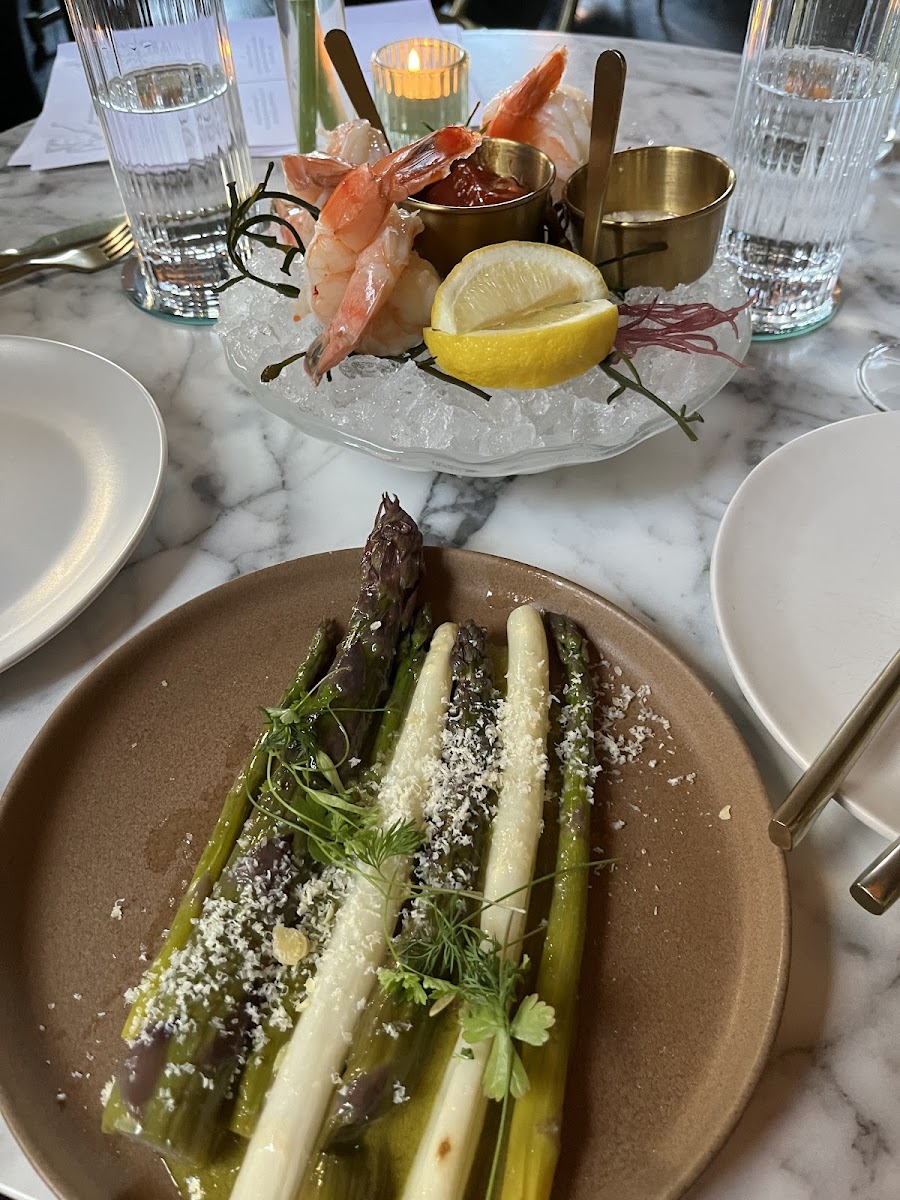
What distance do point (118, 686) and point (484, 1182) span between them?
0.68 metres

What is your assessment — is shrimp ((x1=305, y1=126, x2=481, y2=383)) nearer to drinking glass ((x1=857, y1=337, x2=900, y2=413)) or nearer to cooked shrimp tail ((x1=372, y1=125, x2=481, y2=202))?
cooked shrimp tail ((x1=372, y1=125, x2=481, y2=202))

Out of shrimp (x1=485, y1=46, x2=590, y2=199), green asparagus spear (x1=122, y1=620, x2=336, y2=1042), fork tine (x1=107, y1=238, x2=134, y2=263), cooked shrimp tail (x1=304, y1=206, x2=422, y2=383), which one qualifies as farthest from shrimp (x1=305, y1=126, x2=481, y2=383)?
fork tine (x1=107, y1=238, x2=134, y2=263)

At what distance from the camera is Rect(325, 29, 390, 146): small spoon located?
4.79 feet

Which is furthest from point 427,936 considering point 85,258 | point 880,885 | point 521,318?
point 85,258

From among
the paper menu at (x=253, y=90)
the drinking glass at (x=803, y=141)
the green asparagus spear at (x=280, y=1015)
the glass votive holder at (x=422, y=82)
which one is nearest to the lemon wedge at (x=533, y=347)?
the green asparagus spear at (x=280, y=1015)

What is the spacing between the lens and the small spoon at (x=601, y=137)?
124 centimetres

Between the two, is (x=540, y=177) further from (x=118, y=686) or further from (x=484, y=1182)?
(x=484, y=1182)

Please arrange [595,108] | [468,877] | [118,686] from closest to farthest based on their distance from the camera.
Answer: [468,877] < [118,686] < [595,108]

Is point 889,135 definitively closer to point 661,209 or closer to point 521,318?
point 661,209

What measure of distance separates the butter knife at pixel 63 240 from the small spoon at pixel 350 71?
706mm

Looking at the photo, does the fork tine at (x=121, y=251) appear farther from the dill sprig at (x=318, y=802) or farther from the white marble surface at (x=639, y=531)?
the dill sprig at (x=318, y=802)

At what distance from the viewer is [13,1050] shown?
834 millimetres

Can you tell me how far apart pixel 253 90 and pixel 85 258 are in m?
0.79

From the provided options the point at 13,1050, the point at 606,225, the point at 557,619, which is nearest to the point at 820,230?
the point at 606,225
